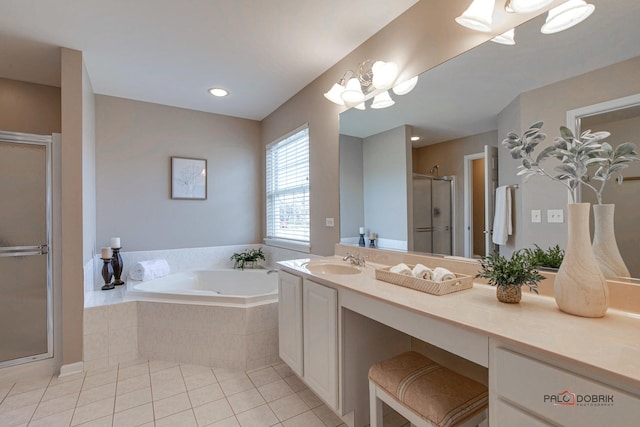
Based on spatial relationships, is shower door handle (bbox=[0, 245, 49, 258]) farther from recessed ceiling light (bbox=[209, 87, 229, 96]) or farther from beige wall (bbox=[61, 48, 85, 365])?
recessed ceiling light (bbox=[209, 87, 229, 96])

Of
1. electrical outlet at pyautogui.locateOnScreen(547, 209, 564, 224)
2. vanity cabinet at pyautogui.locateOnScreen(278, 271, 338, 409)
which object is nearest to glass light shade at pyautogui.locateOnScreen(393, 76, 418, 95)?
electrical outlet at pyautogui.locateOnScreen(547, 209, 564, 224)

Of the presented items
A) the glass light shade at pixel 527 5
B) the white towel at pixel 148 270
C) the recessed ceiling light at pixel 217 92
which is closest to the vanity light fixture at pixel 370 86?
the glass light shade at pixel 527 5

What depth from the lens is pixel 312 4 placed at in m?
1.76

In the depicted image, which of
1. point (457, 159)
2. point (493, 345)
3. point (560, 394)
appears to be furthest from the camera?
point (457, 159)

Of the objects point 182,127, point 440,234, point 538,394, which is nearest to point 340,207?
point 440,234

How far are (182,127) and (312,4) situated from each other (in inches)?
90.6

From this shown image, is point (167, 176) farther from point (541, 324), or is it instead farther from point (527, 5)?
point (541, 324)

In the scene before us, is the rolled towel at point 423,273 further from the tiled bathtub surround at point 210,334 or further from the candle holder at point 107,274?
the candle holder at point 107,274

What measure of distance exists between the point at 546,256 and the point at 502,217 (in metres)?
0.24

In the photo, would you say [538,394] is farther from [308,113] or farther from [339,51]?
[308,113]

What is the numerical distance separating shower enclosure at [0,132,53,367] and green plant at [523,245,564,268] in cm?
315

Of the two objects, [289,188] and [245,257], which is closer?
[289,188]

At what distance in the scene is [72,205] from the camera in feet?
7.40

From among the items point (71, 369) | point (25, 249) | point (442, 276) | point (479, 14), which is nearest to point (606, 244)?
point (442, 276)
